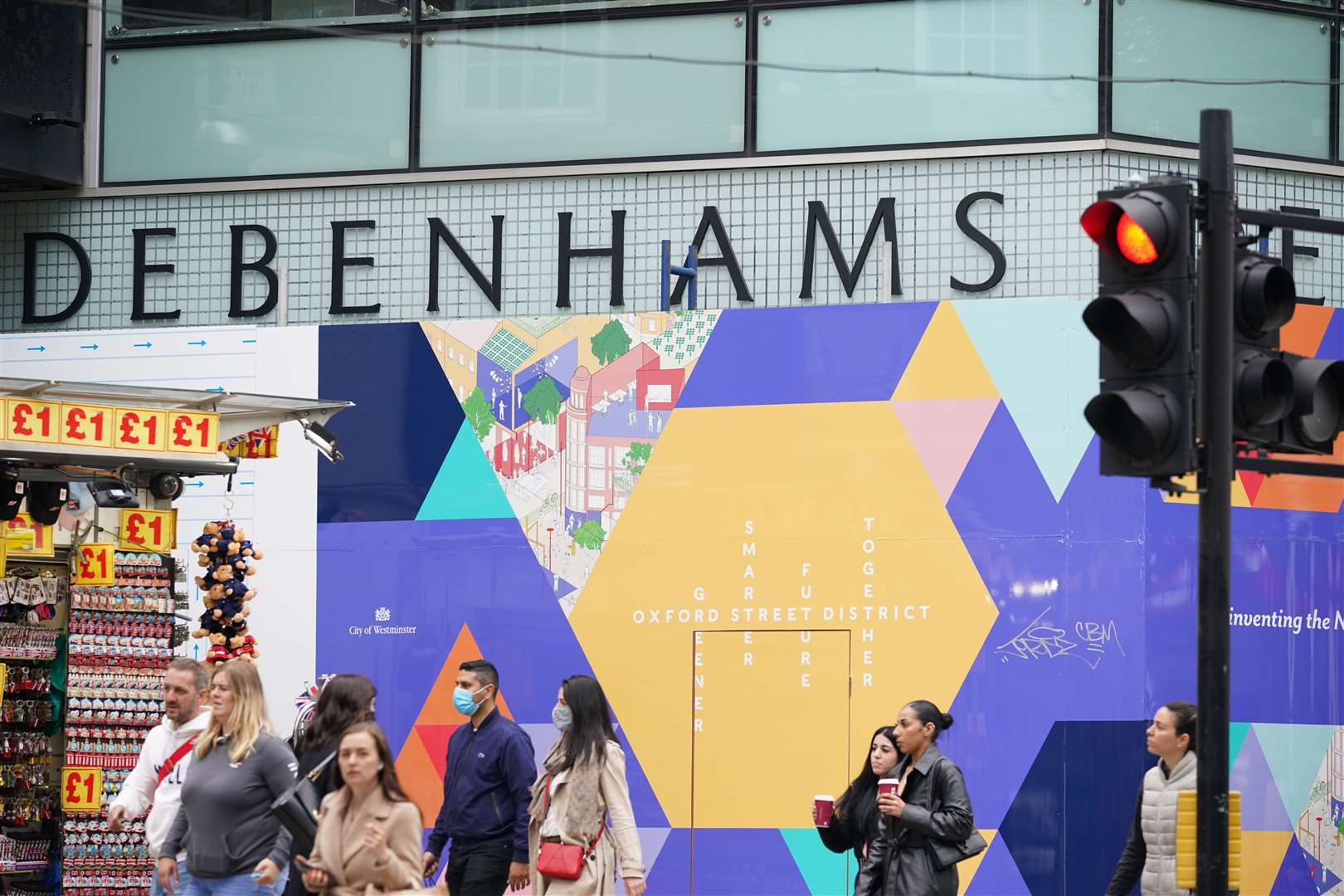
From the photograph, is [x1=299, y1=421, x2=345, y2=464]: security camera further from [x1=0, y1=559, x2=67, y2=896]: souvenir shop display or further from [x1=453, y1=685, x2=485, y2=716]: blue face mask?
[x1=453, y1=685, x2=485, y2=716]: blue face mask

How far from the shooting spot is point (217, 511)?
15.2 m

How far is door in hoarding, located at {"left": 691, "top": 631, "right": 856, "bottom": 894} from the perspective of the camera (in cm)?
1365

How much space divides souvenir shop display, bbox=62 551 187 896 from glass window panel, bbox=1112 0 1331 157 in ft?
23.5

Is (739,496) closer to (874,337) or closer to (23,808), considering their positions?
(874,337)

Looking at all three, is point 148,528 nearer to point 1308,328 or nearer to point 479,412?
point 479,412

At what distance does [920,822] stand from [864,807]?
1.52ft

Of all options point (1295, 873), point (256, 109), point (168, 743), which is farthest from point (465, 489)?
point (1295, 873)

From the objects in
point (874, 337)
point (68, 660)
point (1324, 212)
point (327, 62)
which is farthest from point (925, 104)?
point (68, 660)

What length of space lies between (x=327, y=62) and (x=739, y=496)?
4.69m

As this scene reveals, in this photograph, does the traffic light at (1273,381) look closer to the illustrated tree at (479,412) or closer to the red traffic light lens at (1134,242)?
the red traffic light lens at (1134,242)

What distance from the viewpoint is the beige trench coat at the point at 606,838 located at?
10.2m

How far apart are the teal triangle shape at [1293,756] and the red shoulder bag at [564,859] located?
5.37m

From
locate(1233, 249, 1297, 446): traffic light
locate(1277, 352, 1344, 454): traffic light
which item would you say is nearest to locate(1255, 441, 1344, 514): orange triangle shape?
locate(1277, 352, 1344, 454): traffic light

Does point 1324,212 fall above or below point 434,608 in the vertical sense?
above
